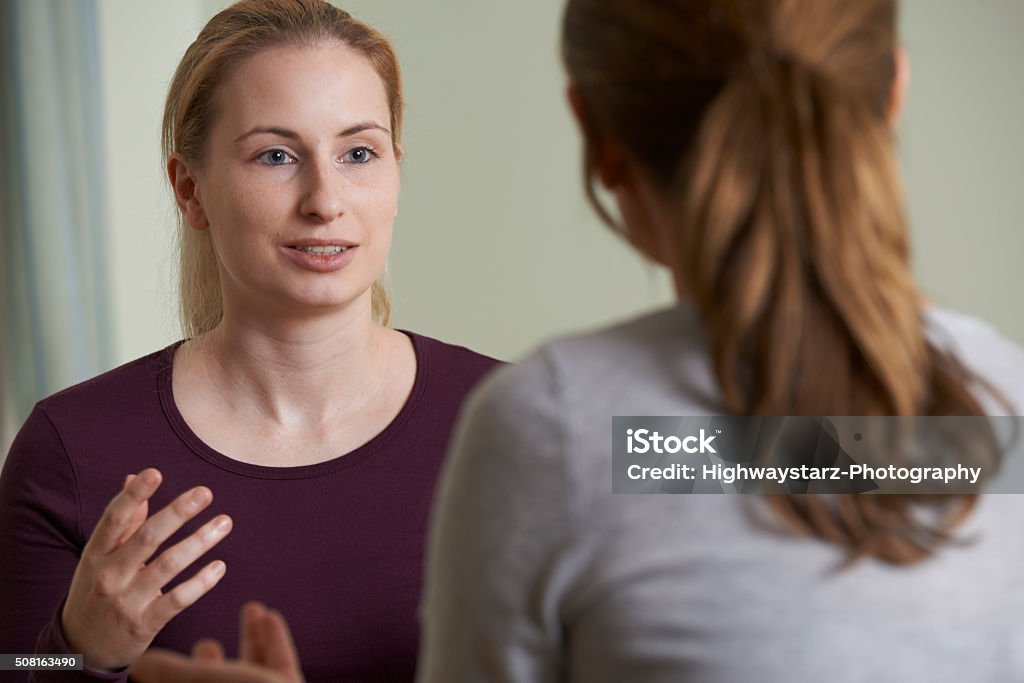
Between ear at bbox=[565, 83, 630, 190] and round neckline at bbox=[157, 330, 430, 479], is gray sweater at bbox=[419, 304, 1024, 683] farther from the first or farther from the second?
round neckline at bbox=[157, 330, 430, 479]

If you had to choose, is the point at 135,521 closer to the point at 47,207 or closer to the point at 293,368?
the point at 293,368

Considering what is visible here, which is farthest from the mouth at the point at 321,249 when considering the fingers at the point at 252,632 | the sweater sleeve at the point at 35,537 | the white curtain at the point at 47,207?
→ the white curtain at the point at 47,207

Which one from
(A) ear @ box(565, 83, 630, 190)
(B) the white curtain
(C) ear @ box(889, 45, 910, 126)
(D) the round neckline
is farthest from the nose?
(B) the white curtain

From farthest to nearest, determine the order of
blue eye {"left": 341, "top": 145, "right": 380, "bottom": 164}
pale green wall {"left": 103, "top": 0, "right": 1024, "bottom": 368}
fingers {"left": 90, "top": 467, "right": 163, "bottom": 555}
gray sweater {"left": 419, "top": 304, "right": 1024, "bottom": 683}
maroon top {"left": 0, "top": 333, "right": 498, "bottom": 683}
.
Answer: pale green wall {"left": 103, "top": 0, "right": 1024, "bottom": 368}, blue eye {"left": 341, "top": 145, "right": 380, "bottom": 164}, maroon top {"left": 0, "top": 333, "right": 498, "bottom": 683}, fingers {"left": 90, "top": 467, "right": 163, "bottom": 555}, gray sweater {"left": 419, "top": 304, "right": 1024, "bottom": 683}

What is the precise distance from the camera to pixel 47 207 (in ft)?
8.54

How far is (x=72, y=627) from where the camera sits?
1179 millimetres

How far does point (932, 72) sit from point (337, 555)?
190 cm

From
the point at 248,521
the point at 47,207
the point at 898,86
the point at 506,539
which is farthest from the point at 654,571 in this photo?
the point at 47,207

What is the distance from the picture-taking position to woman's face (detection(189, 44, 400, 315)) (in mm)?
1402

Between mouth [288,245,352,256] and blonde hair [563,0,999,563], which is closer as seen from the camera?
blonde hair [563,0,999,563]

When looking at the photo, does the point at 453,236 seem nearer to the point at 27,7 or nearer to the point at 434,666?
the point at 27,7

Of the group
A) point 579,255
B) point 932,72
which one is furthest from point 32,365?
point 932,72

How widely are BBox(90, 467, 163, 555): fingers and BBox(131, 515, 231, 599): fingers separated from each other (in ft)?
0.15

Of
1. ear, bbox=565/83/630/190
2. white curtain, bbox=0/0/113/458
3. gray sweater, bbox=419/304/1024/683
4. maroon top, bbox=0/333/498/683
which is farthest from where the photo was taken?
white curtain, bbox=0/0/113/458
